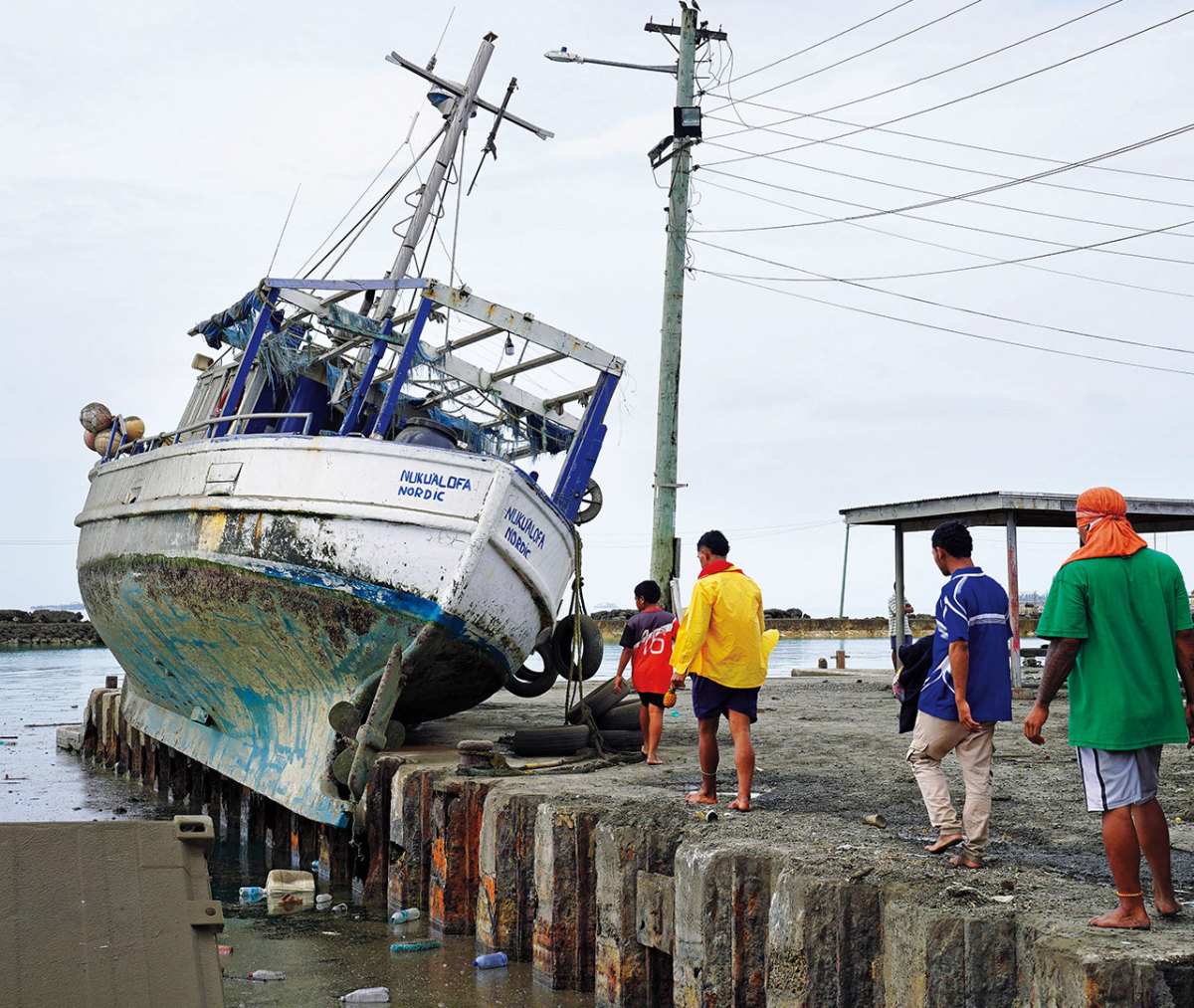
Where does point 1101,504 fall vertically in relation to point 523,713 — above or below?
above

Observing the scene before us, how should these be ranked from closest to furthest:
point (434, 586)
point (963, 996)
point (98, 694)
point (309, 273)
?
1. point (963, 996)
2. point (434, 586)
3. point (309, 273)
4. point (98, 694)

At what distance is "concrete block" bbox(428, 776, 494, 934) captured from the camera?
7.71 m

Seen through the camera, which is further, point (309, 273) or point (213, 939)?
point (309, 273)

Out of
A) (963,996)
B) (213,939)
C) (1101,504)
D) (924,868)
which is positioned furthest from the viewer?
(924,868)

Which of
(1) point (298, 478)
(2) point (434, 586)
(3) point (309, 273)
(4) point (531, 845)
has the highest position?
(3) point (309, 273)

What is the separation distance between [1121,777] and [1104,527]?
903mm

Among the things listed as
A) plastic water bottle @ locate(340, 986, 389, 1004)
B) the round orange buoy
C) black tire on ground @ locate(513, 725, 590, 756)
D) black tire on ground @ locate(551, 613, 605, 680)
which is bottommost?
plastic water bottle @ locate(340, 986, 389, 1004)

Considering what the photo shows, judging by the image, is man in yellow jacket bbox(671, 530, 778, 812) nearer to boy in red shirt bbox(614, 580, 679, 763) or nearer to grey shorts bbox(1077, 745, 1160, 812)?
boy in red shirt bbox(614, 580, 679, 763)

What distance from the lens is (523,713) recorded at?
14320 mm

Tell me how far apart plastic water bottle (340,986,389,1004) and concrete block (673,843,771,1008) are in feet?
6.29

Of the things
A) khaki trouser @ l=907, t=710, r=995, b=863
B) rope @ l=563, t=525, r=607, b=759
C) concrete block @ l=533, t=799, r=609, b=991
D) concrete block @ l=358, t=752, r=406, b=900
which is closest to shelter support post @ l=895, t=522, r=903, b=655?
rope @ l=563, t=525, r=607, b=759

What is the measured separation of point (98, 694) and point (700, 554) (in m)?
15.0

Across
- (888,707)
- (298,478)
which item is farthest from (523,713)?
(298,478)

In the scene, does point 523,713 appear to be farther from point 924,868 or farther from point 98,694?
point 924,868
